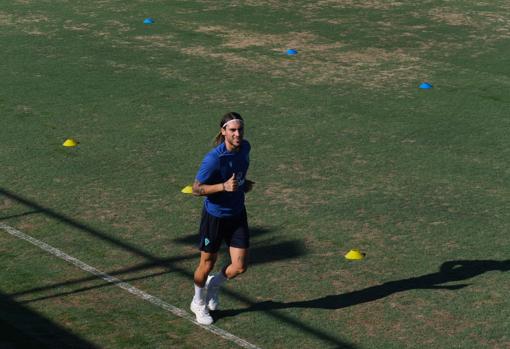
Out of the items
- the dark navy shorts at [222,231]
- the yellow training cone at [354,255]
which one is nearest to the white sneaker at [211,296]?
the dark navy shorts at [222,231]

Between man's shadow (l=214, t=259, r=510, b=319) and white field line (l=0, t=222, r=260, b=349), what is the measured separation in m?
0.33

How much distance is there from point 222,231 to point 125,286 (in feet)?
5.25

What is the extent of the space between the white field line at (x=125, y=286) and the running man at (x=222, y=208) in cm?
16

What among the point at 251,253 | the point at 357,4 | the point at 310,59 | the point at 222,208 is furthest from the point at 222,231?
the point at 357,4

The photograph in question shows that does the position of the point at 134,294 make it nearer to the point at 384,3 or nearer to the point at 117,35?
the point at 117,35

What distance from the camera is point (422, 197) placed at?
1375 cm

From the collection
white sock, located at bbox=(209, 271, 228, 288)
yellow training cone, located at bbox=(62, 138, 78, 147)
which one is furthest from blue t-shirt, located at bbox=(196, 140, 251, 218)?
yellow training cone, located at bbox=(62, 138, 78, 147)

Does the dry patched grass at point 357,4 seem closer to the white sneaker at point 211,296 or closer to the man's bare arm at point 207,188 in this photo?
Result: the white sneaker at point 211,296

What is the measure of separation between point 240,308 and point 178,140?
5737mm

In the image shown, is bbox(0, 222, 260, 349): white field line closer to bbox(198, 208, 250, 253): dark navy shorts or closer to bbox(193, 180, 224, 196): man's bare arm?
bbox(198, 208, 250, 253): dark navy shorts

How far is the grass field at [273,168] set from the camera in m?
10.5

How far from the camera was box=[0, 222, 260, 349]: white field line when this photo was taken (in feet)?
33.0

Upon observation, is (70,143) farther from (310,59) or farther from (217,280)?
(310,59)

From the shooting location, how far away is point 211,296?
34.3ft
